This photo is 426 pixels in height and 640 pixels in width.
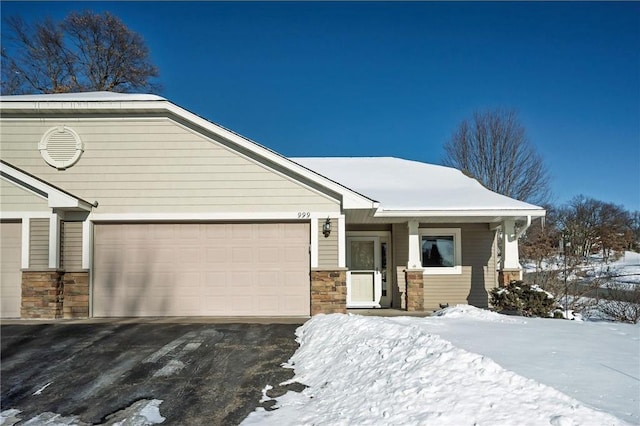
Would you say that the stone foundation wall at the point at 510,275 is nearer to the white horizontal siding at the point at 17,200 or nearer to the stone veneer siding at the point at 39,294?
the stone veneer siding at the point at 39,294

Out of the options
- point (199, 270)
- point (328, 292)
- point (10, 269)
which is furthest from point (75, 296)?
point (328, 292)

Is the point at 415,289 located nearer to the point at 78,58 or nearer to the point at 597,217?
the point at 78,58

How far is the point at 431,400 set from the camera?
412 centimetres

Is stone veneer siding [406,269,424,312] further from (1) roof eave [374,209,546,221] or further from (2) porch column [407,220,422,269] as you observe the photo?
(1) roof eave [374,209,546,221]

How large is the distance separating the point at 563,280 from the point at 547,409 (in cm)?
1132

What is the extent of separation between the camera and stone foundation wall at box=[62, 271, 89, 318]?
31.0 feet

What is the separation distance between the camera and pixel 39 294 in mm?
9156

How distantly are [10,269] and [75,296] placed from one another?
1407mm

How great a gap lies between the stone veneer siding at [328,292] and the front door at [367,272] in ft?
9.74

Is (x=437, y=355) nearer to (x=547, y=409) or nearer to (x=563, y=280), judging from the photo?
(x=547, y=409)

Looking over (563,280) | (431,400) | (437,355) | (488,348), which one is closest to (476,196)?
(563,280)

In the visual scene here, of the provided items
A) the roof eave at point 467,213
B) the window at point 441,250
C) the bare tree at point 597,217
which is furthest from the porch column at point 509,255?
the bare tree at point 597,217

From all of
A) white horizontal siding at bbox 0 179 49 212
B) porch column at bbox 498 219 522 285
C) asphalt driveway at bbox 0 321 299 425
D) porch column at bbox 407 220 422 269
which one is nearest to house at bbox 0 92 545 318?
white horizontal siding at bbox 0 179 49 212

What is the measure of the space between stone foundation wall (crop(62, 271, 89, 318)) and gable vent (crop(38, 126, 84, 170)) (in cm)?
234
